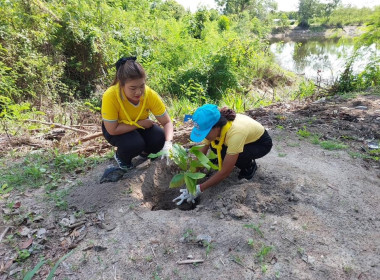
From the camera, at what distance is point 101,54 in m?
6.17

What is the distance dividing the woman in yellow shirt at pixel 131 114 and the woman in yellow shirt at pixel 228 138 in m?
0.47

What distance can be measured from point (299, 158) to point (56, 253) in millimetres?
2452

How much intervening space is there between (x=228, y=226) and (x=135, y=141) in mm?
1195

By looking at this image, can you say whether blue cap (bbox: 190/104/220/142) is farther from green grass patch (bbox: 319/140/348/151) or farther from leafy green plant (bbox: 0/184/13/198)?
green grass patch (bbox: 319/140/348/151)

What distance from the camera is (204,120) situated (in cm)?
180

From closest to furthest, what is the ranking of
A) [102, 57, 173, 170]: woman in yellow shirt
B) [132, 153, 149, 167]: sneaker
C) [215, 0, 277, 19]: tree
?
[102, 57, 173, 170]: woman in yellow shirt
[132, 153, 149, 167]: sneaker
[215, 0, 277, 19]: tree

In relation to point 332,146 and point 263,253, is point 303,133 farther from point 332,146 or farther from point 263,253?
point 263,253

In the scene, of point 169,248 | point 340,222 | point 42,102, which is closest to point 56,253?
point 169,248

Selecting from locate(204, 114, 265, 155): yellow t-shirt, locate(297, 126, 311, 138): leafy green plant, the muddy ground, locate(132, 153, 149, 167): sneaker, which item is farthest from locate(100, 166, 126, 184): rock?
locate(297, 126, 311, 138): leafy green plant

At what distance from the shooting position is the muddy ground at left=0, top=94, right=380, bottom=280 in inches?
58.6

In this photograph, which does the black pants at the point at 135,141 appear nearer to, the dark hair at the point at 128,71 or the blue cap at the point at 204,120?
the dark hair at the point at 128,71

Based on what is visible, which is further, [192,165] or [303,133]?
[303,133]

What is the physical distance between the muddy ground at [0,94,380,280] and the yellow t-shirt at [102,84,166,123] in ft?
1.81

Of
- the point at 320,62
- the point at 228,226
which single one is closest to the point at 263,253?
the point at 228,226
